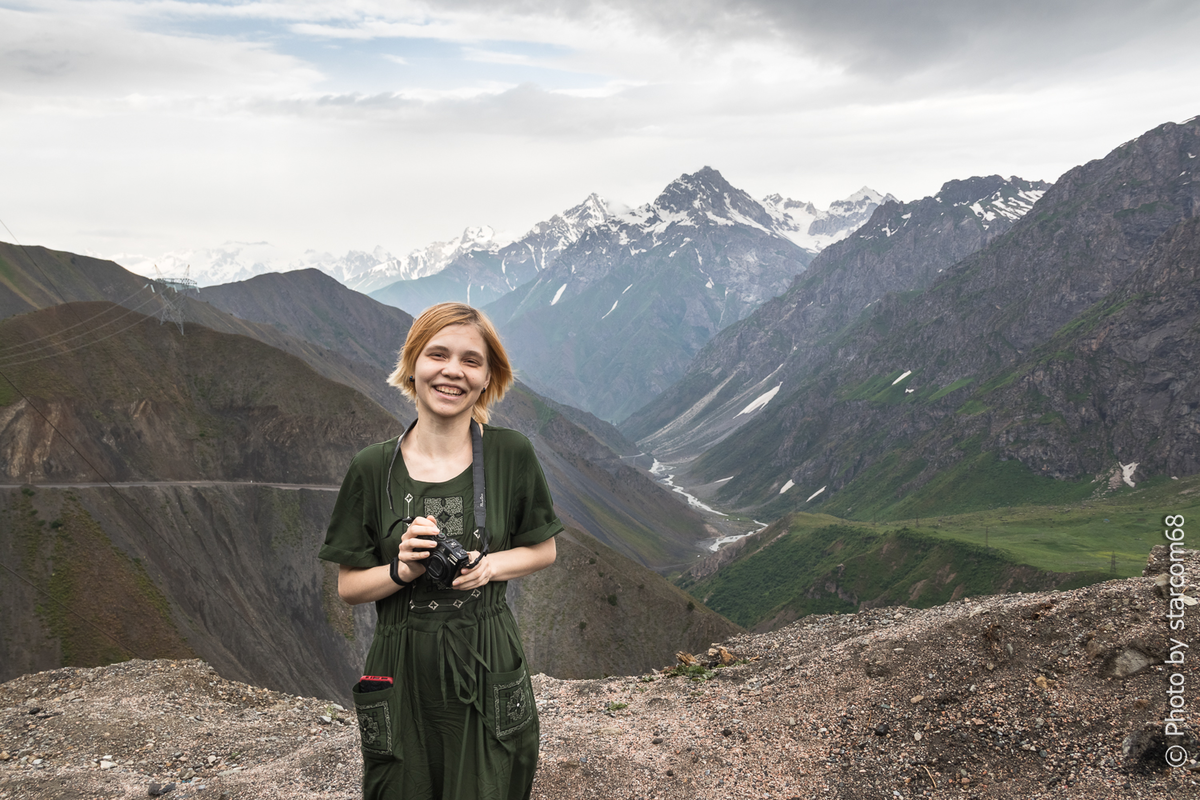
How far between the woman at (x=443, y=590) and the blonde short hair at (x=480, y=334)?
16 mm

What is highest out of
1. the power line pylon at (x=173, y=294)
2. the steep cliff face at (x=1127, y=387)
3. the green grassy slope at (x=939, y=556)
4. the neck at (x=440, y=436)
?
the power line pylon at (x=173, y=294)

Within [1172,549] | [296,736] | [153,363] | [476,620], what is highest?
[153,363]

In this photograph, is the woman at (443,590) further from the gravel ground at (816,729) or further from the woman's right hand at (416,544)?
the gravel ground at (816,729)

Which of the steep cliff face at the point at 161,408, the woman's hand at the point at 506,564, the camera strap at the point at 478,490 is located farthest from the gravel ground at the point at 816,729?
the steep cliff face at the point at 161,408

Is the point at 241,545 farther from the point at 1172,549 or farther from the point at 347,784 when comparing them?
the point at 1172,549

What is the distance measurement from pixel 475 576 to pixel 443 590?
13.8 inches

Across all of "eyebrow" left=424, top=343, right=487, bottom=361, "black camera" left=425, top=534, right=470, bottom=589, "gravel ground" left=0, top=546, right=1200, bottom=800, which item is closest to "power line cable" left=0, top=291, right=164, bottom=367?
"gravel ground" left=0, top=546, right=1200, bottom=800

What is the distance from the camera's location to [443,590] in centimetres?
490

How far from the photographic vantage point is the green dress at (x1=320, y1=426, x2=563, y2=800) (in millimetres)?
4891

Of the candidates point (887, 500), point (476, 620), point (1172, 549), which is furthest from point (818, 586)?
point (476, 620)

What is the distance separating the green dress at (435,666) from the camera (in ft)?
16.0

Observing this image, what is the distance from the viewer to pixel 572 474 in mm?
182500

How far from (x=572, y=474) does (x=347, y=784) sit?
170985mm

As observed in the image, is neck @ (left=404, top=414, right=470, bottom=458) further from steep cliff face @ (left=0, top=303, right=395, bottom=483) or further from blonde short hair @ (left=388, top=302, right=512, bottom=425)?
steep cliff face @ (left=0, top=303, right=395, bottom=483)
